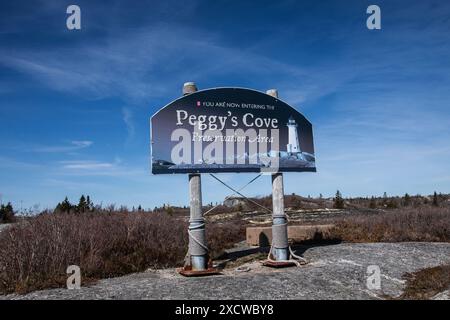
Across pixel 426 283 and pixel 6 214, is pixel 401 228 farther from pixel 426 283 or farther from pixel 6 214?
pixel 6 214

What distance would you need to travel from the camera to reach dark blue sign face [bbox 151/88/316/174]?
10.9 metres

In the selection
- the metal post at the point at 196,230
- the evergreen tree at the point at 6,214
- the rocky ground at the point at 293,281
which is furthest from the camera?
the evergreen tree at the point at 6,214

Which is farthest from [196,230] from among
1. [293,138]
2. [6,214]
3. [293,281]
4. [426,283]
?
[6,214]

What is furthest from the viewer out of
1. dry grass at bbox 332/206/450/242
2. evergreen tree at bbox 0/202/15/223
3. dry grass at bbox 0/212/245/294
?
evergreen tree at bbox 0/202/15/223

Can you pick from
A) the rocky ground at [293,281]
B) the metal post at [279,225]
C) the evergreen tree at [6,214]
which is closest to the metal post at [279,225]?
the metal post at [279,225]

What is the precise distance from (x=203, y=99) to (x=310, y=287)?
17.3ft

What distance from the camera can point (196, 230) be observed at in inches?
425

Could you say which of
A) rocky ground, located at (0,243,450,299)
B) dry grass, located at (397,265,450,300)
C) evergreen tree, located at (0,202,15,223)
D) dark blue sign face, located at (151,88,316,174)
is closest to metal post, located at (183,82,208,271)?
dark blue sign face, located at (151,88,316,174)

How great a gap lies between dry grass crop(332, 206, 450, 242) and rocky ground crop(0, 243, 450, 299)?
2.95 m

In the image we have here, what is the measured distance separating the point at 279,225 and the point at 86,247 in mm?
5031

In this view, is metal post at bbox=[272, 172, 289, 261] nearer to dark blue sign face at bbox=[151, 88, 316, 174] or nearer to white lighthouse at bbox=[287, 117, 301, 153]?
dark blue sign face at bbox=[151, 88, 316, 174]

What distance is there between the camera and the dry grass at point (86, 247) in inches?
368

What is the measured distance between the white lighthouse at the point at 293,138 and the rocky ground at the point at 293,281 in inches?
123

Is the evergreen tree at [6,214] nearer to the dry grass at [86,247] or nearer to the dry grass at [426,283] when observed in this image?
the dry grass at [86,247]
